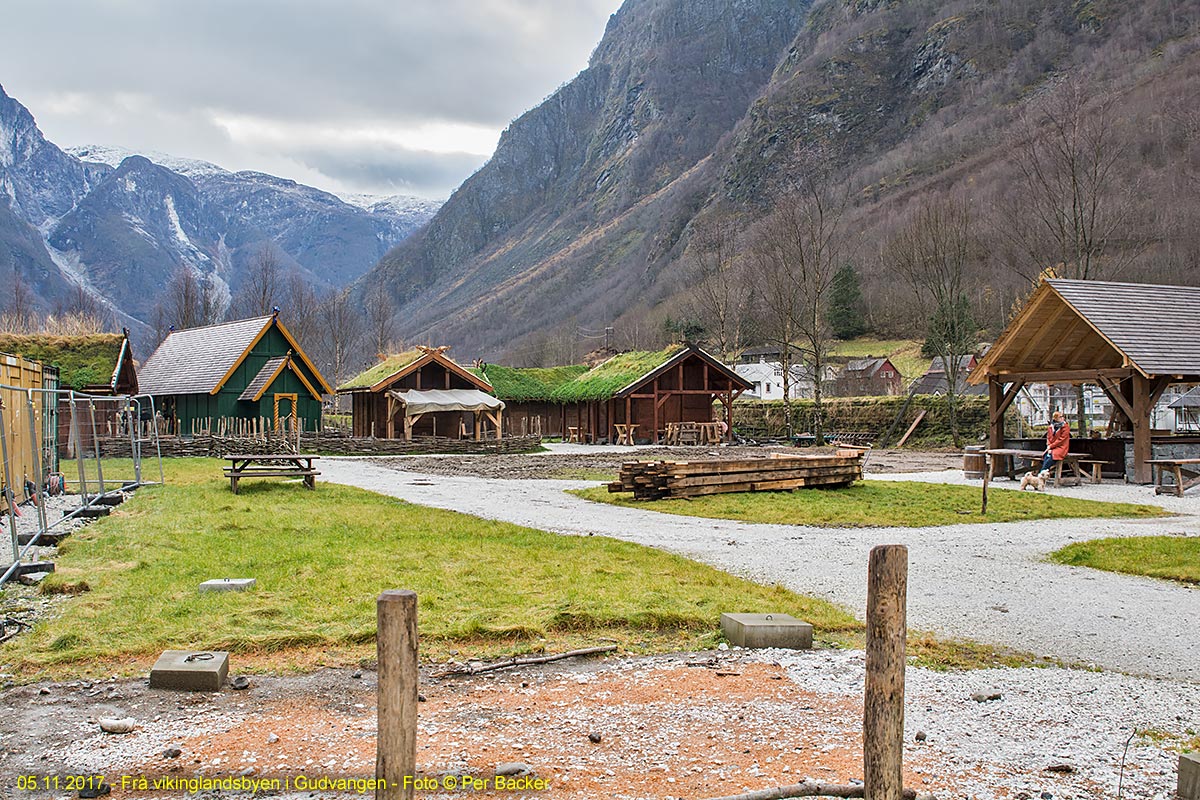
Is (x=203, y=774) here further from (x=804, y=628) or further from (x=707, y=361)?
(x=707, y=361)

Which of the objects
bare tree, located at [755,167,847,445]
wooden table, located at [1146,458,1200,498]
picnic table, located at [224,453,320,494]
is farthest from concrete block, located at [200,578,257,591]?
bare tree, located at [755,167,847,445]

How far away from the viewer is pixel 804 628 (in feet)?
25.0

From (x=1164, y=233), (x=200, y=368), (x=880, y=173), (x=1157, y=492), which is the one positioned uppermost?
(x=880, y=173)

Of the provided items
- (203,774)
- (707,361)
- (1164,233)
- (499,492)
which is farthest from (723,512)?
(1164,233)

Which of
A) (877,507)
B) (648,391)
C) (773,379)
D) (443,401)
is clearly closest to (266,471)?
(877,507)

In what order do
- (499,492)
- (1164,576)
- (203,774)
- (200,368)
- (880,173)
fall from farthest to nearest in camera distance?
(880,173) → (200,368) → (499,492) → (1164,576) → (203,774)

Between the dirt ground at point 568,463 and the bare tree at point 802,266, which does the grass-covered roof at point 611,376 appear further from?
the dirt ground at point 568,463

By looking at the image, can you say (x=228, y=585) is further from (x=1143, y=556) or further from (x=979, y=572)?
(x=1143, y=556)

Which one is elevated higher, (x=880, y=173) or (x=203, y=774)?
(x=880, y=173)

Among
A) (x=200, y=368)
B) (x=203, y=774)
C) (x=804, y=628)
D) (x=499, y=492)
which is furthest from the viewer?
(x=200, y=368)

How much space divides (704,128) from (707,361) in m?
147

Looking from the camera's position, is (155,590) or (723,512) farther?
(723,512)

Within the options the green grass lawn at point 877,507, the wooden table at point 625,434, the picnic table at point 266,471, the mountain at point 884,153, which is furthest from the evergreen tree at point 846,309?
the picnic table at point 266,471

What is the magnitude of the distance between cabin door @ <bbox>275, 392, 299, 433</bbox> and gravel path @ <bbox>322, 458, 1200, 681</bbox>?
970 inches
